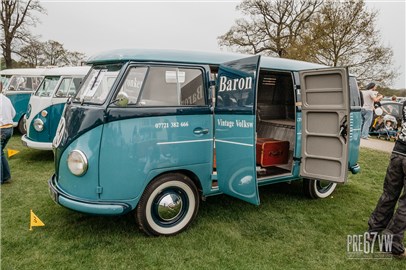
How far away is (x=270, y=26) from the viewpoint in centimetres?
2359

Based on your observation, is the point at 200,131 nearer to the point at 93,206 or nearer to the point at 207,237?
the point at 207,237

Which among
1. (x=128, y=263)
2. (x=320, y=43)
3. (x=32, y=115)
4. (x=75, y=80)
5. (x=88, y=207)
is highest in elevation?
(x=320, y=43)

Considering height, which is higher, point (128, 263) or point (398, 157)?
point (398, 157)

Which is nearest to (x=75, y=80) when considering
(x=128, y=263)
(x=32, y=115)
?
(x=32, y=115)

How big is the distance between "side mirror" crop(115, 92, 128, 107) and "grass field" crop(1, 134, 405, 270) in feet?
5.46

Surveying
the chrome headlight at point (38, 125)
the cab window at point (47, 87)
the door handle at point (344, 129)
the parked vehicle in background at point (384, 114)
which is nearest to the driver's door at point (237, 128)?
the door handle at point (344, 129)

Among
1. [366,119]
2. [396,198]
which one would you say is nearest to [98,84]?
[396,198]

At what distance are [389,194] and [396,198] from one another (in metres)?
0.09

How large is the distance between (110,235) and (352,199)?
4.20 meters

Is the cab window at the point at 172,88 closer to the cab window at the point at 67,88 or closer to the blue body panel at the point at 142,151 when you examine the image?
the blue body panel at the point at 142,151

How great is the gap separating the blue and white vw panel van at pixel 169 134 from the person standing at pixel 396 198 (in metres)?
0.64

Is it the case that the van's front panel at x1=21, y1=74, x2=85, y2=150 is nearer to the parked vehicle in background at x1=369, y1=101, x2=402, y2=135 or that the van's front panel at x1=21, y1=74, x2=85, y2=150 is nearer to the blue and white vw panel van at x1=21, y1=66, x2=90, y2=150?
the blue and white vw panel van at x1=21, y1=66, x2=90, y2=150

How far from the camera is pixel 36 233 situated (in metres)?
3.98

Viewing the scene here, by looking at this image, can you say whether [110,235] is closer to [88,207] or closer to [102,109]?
[88,207]
